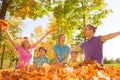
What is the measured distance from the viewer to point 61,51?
A: 8.99 m

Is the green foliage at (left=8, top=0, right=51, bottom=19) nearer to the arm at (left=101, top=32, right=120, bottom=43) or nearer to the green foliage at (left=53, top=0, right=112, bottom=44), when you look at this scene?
the green foliage at (left=53, top=0, right=112, bottom=44)

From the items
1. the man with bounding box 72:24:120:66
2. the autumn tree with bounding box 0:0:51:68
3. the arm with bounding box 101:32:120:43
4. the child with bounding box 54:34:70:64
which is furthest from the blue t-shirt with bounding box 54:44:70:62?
the autumn tree with bounding box 0:0:51:68

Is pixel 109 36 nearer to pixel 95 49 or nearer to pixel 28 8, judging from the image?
pixel 95 49

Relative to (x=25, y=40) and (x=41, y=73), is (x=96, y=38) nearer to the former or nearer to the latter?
(x=41, y=73)

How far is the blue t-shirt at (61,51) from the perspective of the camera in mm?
8922

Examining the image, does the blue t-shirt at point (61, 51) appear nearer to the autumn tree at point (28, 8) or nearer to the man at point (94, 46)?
the man at point (94, 46)

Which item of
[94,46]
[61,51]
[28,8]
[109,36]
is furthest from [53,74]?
[28,8]

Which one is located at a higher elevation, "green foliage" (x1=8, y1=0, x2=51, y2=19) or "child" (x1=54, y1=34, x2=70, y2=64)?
"green foliage" (x1=8, y1=0, x2=51, y2=19)

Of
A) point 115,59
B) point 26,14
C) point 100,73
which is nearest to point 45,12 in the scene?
point 26,14

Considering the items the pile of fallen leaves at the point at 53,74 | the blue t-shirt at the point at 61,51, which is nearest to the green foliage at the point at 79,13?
the blue t-shirt at the point at 61,51

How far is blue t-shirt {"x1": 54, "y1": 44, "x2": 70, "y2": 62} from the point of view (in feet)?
29.3

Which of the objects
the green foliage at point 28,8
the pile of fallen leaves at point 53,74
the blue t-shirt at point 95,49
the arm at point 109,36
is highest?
the green foliage at point 28,8

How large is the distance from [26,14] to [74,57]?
1393 centimetres

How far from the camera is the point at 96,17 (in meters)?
28.0
